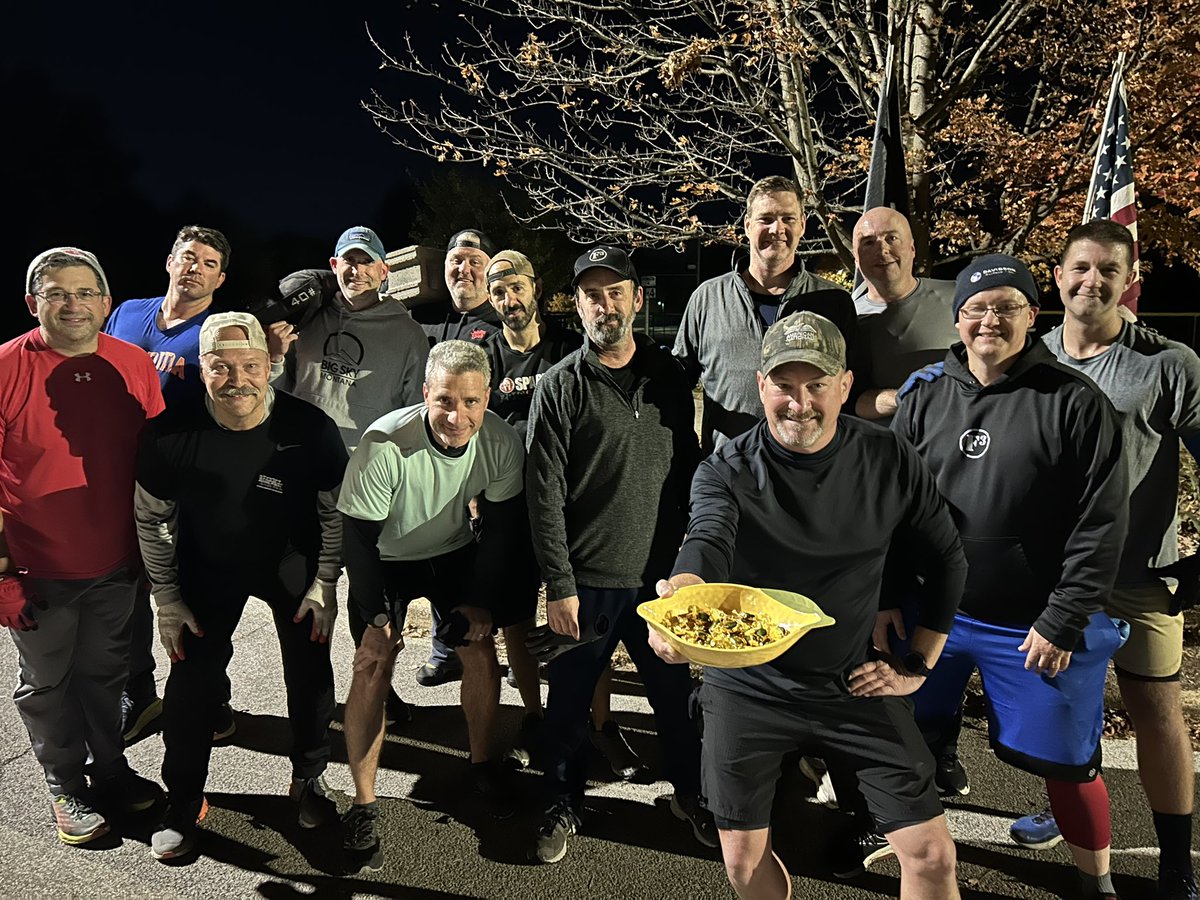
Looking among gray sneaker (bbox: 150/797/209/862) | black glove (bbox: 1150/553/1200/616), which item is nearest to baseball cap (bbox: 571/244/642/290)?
black glove (bbox: 1150/553/1200/616)

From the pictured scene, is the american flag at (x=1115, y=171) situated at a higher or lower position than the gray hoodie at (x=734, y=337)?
higher

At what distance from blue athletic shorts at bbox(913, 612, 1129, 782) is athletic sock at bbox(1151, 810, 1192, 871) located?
1.77ft

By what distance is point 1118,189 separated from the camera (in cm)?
522

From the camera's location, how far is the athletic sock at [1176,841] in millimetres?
3230

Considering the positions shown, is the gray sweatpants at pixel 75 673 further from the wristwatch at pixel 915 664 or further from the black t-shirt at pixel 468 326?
the wristwatch at pixel 915 664

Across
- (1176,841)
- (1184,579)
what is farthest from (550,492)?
(1176,841)

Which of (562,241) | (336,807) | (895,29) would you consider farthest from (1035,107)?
(562,241)

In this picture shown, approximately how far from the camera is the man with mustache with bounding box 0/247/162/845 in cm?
366

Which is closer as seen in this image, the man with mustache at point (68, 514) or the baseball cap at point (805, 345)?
the baseball cap at point (805, 345)

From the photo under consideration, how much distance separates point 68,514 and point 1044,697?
4.10 meters

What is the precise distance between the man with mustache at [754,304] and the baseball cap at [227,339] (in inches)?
79.3

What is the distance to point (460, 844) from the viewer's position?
374cm

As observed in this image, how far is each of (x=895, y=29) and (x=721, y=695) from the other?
5.61 metres

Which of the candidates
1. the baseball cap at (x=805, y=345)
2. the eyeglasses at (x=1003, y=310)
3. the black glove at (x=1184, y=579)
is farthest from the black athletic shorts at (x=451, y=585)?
the black glove at (x=1184, y=579)
